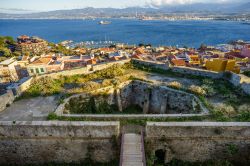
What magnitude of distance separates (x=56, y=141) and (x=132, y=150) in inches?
138

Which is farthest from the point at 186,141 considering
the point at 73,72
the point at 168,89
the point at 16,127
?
the point at 73,72

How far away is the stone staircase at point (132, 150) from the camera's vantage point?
8.23 m

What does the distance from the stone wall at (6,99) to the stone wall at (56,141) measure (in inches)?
111

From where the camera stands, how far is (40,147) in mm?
9711

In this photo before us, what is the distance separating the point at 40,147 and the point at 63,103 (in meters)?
2.89

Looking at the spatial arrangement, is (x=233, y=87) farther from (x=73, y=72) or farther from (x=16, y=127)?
(x=16, y=127)

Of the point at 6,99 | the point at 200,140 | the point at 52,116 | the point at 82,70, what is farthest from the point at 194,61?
the point at 6,99

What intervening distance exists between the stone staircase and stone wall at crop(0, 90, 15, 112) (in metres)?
7.26

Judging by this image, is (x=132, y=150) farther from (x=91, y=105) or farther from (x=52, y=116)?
(x=91, y=105)

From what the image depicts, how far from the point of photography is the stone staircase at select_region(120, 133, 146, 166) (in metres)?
8.23

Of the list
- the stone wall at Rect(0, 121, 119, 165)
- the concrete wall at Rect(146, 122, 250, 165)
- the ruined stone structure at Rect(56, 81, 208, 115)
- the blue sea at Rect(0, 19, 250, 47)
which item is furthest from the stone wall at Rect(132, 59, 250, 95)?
the blue sea at Rect(0, 19, 250, 47)

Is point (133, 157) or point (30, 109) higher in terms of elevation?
point (30, 109)

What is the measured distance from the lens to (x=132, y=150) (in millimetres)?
8812

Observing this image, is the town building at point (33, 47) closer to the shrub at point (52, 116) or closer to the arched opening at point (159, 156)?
the shrub at point (52, 116)
